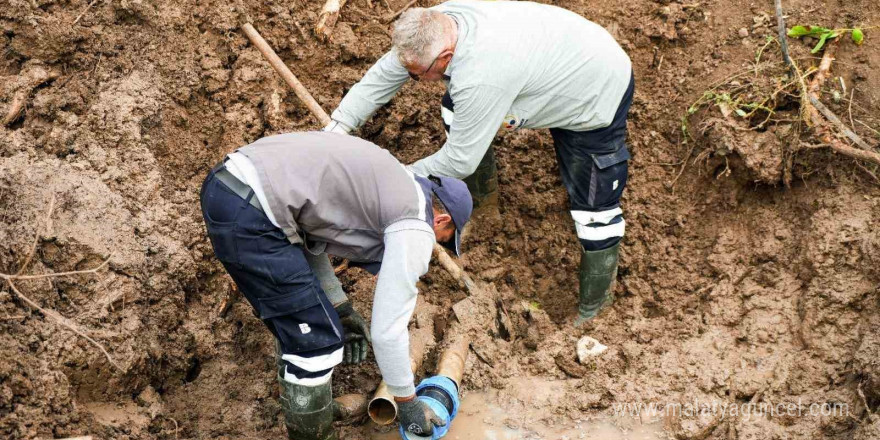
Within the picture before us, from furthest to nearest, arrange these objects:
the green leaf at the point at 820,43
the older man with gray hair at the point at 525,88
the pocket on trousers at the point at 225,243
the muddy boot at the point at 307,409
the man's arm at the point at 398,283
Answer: the green leaf at the point at 820,43 < the older man with gray hair at the point at 525,88 < the muddy boot at the point at 307,409 < the pocket on trousers at the point at 225,243 < the man's arm at the point at 398,283

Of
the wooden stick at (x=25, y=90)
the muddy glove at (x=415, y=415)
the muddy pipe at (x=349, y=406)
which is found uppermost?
the wooden stick at (x=25, y=90)

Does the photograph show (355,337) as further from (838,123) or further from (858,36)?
(858,36)

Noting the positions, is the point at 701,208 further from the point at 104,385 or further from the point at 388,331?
the point at 104,385

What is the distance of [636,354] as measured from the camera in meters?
4.39

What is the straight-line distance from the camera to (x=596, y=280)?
4.72 metres

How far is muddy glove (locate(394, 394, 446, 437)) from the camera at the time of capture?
3257 mm

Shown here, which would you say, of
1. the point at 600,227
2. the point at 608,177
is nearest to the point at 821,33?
the point at 608,177

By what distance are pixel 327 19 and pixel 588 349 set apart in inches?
103

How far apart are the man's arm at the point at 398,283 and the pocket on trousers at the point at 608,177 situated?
1604 mm

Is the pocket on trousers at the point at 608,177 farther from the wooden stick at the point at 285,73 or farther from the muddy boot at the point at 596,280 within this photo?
the wooden stick at the point at 285,73

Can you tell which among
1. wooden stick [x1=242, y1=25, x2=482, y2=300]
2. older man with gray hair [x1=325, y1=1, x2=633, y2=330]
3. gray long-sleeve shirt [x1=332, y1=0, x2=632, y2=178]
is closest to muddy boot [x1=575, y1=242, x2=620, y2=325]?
older man with gray hair [x1=325, y1=1, x2=633, y2=330]

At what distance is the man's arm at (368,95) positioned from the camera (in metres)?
4.12

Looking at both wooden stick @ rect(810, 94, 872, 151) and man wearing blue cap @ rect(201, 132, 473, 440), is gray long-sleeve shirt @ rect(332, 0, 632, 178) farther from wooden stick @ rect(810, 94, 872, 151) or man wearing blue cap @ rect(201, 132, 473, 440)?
wooden stick @ rect(810, 94, 872, 151)

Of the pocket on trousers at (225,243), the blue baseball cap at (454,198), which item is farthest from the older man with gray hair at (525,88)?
the pocket on trousers at (225,243)
